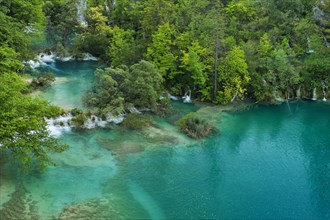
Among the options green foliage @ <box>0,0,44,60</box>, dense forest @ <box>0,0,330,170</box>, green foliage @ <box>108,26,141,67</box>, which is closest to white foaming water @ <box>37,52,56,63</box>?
dense forest @ <box>0,0,330,170</box>

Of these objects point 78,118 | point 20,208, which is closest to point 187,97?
point 78,118

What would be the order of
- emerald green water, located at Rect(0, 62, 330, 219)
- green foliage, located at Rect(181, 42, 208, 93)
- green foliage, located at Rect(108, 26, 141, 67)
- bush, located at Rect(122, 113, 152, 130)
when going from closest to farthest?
emerald green water, located at Rect(0, 62, 330, 219) → bush, located at Rect(122, 113, 152, 130) → green foliage, located at Rect(181, 42, 208, 93) → green foliage, located at Rect(108, 26, 141, 67)

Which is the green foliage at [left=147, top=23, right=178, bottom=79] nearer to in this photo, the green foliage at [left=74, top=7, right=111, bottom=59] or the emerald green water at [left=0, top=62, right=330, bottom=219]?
the emerald green water at [left=0, top=62, right=330, bottom=219]

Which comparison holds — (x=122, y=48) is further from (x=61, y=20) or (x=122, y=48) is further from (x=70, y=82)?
(x=61, y=20)

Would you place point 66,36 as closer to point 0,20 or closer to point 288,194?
point 0,20

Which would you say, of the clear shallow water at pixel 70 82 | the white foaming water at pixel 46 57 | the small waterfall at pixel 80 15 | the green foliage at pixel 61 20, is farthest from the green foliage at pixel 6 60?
the small waterfall at pixel 80 15

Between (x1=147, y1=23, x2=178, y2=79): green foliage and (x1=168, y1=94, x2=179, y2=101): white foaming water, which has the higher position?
(x1=147, y1=23, x2=178, y2=79): green foliage

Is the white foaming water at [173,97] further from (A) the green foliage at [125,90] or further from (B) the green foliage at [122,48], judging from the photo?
(B) the green foliage at [122,48]
